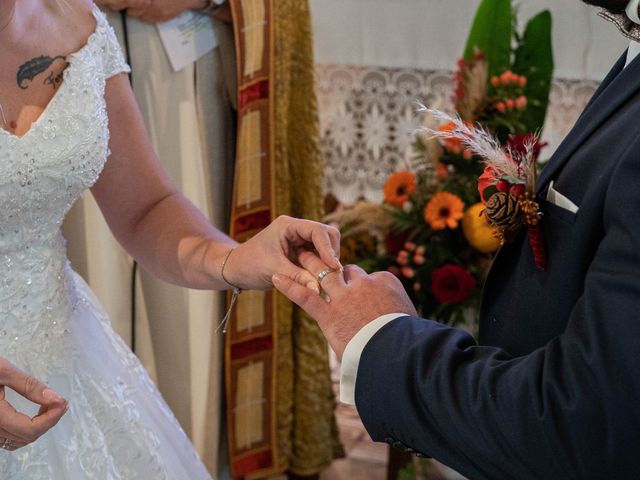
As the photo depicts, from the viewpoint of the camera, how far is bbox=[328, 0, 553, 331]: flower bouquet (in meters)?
2.24

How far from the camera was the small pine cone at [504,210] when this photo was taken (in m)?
1.06

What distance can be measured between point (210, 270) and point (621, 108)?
2.31ft

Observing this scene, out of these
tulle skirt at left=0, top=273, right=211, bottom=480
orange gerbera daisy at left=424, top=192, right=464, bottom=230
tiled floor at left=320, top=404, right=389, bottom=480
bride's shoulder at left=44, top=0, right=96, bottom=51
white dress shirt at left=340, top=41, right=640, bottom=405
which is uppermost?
bride's shoulder at left=44, top=0, right=96, bottom=51

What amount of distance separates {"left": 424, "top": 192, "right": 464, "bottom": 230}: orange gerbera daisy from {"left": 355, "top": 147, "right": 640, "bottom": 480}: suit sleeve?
1242 millimetres

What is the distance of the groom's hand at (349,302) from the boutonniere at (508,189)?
0.15 m

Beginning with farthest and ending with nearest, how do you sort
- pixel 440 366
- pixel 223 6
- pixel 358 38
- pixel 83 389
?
pixel 358 38 < pixel 223 6 < pixel 83 389 < pixel 440 366

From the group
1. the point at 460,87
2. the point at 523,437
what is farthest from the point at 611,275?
the point at 460,87

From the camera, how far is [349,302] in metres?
1.05

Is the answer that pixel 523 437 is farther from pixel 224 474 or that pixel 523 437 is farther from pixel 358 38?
pixel 358 38

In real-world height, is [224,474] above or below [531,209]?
below

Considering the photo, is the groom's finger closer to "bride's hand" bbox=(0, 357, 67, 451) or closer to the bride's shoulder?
"bride's hand" bbox=(0, 357, 67, 451)

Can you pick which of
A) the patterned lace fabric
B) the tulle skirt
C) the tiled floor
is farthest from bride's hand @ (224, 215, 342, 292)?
the patterned lace fabric

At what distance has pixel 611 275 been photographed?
2.66ft

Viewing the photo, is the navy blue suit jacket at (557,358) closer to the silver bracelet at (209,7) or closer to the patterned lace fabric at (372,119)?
the silver bracelet at (209,7)
